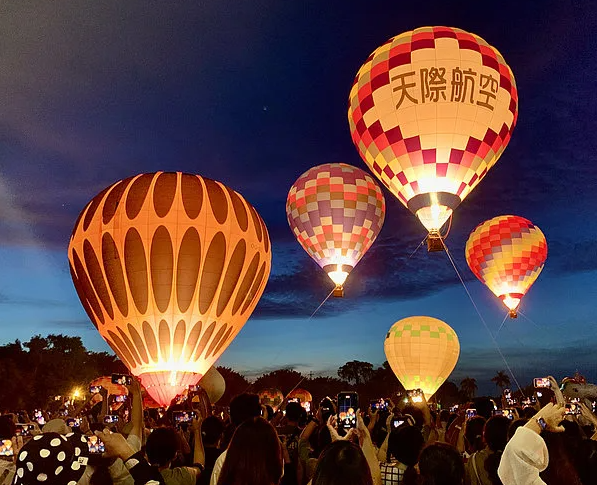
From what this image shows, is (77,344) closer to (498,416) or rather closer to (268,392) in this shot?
(268,392)

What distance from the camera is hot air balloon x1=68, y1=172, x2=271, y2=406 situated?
45.8ft

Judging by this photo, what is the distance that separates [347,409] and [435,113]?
9.09 m

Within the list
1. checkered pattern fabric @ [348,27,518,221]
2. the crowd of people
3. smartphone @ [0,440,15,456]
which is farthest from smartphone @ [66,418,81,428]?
checkered pattern fabric @ [348,27,518,221]

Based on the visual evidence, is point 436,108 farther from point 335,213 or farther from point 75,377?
point 75,377

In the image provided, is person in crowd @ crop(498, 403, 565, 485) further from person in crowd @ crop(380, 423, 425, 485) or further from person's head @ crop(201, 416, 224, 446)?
person's head @ crop(201, 416, 224, 446)

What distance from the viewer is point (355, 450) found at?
206 cm

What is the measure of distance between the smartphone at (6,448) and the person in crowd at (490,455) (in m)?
2.71

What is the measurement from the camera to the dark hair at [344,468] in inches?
78.5

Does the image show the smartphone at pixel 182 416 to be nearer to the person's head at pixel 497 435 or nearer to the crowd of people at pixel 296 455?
the crowd of people at pixel 296 455

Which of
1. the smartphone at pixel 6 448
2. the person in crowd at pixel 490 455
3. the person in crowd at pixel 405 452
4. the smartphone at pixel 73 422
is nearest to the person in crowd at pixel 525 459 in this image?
the person in crowd at pixel 405 452

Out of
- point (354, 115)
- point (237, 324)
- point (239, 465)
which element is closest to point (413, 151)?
point (354, 115)

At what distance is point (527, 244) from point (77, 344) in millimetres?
45125

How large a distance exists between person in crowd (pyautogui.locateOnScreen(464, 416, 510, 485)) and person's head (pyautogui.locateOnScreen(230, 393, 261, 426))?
1.35m

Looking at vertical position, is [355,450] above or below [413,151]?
below
